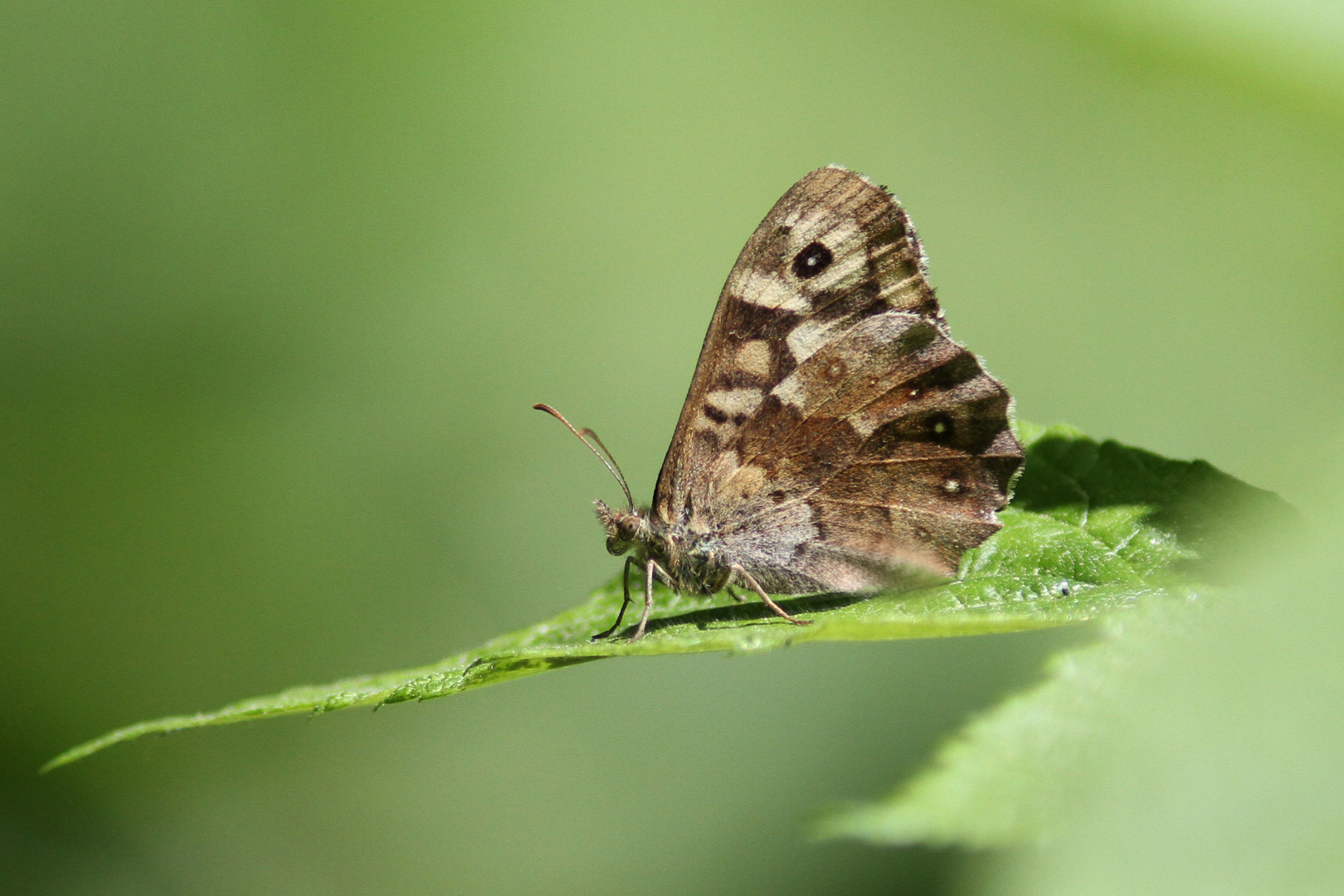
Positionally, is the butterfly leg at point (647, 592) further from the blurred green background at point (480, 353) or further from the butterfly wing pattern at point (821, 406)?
the blurred green background at point (480, 353)

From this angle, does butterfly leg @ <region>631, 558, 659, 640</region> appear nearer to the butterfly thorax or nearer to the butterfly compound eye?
the butterfly thorax

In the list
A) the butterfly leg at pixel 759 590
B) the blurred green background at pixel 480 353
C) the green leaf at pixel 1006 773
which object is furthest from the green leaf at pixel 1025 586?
the blurred green background at pixel 480 353

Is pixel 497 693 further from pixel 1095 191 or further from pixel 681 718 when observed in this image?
pixel 1095 191

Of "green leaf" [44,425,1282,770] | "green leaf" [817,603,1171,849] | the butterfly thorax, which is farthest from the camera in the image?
the butterfly thorax

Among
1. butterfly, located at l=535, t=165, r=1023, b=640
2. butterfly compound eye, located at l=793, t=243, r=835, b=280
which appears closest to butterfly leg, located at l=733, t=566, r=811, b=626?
butterfly, located at l=535, t=165, r=1023, b=640

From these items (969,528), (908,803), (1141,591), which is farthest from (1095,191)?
(908,803)

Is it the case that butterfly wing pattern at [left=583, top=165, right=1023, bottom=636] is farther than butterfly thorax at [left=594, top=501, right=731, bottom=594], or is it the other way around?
butterfly thorax at [left=594, top=501, right=731, bottom=594]
